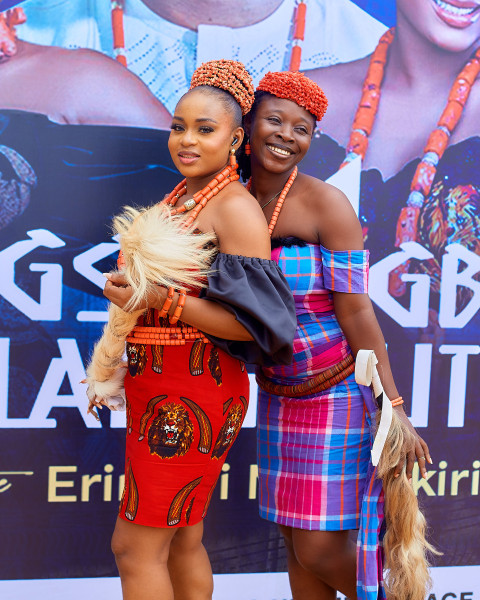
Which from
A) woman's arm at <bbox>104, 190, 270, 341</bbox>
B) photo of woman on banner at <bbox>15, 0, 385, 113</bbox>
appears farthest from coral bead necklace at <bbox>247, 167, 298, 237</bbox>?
photo of woman on banner at <bbox>15, 0, 385, 113</bbox>

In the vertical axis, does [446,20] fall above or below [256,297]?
above

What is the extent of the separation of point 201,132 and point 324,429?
984 millimetres

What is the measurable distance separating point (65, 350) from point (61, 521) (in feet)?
2.25

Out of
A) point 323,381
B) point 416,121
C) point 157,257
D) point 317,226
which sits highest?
point 416,121

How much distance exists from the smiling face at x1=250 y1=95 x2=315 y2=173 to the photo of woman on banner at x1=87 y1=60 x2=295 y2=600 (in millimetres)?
155

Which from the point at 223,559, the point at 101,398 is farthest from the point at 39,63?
the point at 223,559

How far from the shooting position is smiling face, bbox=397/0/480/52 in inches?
113

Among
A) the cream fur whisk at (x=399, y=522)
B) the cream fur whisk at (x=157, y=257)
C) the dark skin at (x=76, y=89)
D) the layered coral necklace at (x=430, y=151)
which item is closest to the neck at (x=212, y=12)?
the dark skin at (x=76, y=89)

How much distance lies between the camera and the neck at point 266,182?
2.26 meters

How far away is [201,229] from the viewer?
1.94 metres

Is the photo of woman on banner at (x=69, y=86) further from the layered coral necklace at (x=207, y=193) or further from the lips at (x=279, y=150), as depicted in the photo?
the layered coral necklace at (x=207, y=193)

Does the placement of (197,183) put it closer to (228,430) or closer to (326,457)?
(228,430)

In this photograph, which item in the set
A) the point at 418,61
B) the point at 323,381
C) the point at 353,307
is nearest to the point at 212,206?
the point at 353,307

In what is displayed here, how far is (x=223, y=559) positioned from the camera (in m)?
2.93
